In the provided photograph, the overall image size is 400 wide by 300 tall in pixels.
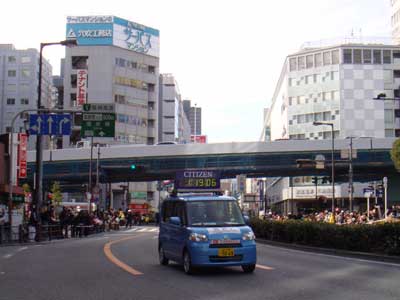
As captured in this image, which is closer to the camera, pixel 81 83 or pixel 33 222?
pixel 33 222

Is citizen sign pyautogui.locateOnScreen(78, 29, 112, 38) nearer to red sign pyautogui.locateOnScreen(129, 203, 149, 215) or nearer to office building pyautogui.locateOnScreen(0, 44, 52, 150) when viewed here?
office building pyautogui.locateOnScreen(0, 44, 52, 150)

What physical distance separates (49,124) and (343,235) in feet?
54.7

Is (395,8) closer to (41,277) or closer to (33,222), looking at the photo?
(33,222)

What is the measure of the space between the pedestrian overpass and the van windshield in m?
52.4

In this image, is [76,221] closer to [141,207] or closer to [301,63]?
[141,207]

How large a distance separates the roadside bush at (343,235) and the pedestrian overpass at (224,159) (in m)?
41.2

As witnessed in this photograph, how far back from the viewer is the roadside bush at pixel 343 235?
666 inches

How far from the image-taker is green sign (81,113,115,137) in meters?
32.2

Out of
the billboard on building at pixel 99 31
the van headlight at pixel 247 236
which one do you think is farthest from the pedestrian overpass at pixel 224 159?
the van headlight at pixel 247 236

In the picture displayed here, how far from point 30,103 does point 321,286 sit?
101 meters

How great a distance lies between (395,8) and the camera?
100000mm

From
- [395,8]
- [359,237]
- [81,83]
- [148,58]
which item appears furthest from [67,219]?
[395,8]

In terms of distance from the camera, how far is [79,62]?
9962 centimetres

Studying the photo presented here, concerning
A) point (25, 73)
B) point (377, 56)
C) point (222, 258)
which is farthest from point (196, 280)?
point (25, 73)
